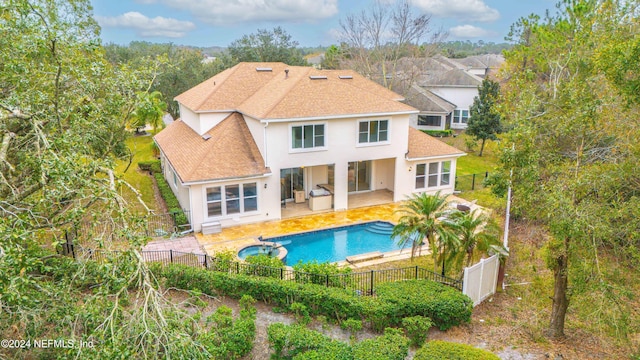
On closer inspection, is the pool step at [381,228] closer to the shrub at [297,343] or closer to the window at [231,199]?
the window at [231,199]

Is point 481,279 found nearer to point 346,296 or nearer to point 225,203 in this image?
point 346,296

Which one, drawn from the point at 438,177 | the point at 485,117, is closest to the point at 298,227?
the point at 438,177

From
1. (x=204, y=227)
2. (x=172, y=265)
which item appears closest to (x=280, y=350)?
(x=172, y=265)

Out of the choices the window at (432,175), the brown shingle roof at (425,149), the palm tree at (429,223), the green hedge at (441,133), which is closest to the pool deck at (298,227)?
the window at (432,175)

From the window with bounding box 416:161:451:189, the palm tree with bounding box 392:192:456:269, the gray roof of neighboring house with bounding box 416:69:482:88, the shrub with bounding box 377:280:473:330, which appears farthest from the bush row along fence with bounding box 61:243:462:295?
the gray roof of neighboring house with bounding box 416:69:482:88

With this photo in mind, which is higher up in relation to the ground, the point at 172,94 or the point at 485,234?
the point at 172,94

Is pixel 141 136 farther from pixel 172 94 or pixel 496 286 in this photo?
pixel 496 286

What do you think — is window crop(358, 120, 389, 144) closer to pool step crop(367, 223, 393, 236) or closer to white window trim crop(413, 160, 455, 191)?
white window trim crop(413, 160, 455, 191)

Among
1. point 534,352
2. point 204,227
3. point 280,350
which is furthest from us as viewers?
point 204,227
